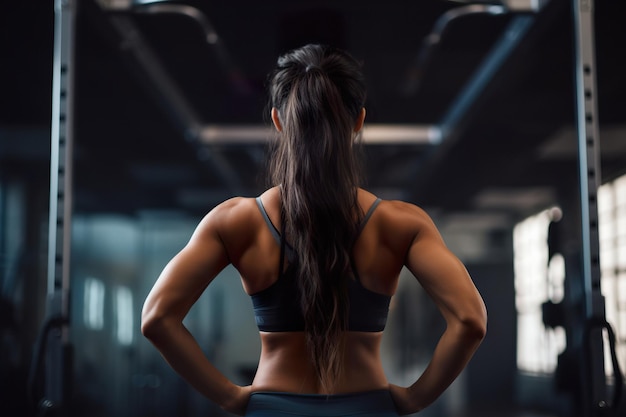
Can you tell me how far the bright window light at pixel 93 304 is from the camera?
18.1ft

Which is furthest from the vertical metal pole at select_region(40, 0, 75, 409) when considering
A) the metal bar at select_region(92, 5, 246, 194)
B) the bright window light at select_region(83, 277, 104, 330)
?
the bright window light at select_region(83, 277, 104, 330)

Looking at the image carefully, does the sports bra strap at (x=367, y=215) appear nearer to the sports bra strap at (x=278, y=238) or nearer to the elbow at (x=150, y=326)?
the sports bra strap at (x=278, y=238)

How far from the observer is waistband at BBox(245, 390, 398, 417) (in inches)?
51.2

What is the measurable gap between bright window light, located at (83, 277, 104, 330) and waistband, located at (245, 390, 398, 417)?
14.5ft

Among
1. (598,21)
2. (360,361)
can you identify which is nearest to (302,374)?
(360,361)

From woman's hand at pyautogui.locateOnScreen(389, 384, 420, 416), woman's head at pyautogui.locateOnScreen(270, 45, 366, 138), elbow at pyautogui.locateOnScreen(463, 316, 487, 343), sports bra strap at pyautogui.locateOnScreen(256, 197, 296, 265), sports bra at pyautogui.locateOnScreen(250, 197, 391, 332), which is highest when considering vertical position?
woman's head at pyautogui.locateOnScreen(270, 45, 366, 138)

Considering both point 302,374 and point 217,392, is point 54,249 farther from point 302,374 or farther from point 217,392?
point 302,374

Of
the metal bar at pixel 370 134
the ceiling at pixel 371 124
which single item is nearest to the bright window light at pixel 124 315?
the ceiling at pixel 371 124

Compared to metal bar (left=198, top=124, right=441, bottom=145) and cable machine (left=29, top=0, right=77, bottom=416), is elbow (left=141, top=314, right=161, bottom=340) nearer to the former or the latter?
cable machine (left=29, top=0, right=77, bottom=416)

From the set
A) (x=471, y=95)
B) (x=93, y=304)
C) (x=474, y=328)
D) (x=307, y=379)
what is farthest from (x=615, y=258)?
(x=307, y=379)

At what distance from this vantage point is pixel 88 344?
18.2ft

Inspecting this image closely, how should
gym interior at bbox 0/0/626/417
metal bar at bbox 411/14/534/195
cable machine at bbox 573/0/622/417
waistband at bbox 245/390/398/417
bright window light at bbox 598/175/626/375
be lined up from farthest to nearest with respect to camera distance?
bright window light at bbox 598/175/626/375, gym interior at bbox 0/0/626/417, metal bar at bbox 411/14/534/195, cable machine at bbox 573/0/622/417, waistband at bbox 245/390/398/417

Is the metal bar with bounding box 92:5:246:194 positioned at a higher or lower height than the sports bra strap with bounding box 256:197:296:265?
higher

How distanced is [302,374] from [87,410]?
4.64 metres
